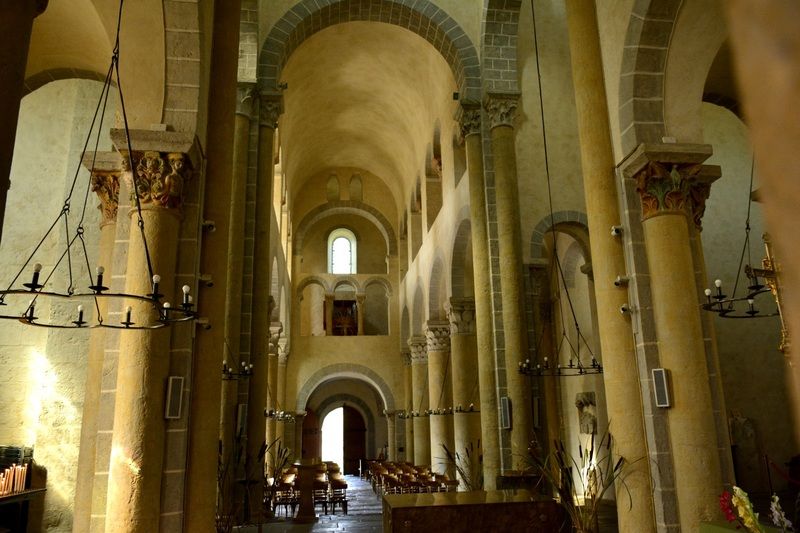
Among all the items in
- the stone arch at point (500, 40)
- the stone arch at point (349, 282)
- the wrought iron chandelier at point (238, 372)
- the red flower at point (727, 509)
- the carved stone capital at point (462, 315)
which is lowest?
the red flower at point (727, 509)

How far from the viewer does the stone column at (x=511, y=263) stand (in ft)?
33.1

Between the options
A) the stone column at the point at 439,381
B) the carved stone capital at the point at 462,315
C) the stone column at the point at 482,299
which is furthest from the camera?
the stone column at the point at 439,381

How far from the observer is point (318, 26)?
1288 cm

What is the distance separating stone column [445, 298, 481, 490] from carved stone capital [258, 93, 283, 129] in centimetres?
568

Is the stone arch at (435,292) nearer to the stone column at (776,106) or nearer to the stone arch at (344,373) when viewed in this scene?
the stone arch at (344,373)

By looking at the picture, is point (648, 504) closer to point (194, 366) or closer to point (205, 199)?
point (194, 366)

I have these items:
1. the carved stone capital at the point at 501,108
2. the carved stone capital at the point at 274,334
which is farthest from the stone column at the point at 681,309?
the carved stone capital at the point at 274,334

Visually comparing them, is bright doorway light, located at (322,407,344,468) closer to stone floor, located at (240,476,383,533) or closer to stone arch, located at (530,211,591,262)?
stone floor, located at (240,476,383,533)

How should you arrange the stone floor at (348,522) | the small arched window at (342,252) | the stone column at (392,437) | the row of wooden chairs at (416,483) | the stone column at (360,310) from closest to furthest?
the stone floor at (348,522) < the row of wooden chairs at (416,483) < the stone column at (392,437) < the stone column at (360,310) < the small arched window at (342,252)

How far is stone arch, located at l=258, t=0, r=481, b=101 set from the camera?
12.0m

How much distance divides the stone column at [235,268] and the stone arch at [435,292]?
282 inches

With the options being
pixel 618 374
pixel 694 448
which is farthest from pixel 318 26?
pixel 694 448

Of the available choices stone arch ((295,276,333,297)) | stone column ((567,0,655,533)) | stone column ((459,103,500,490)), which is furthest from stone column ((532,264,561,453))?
stone arch ((295,276,333,297))

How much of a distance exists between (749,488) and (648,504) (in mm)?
8477
